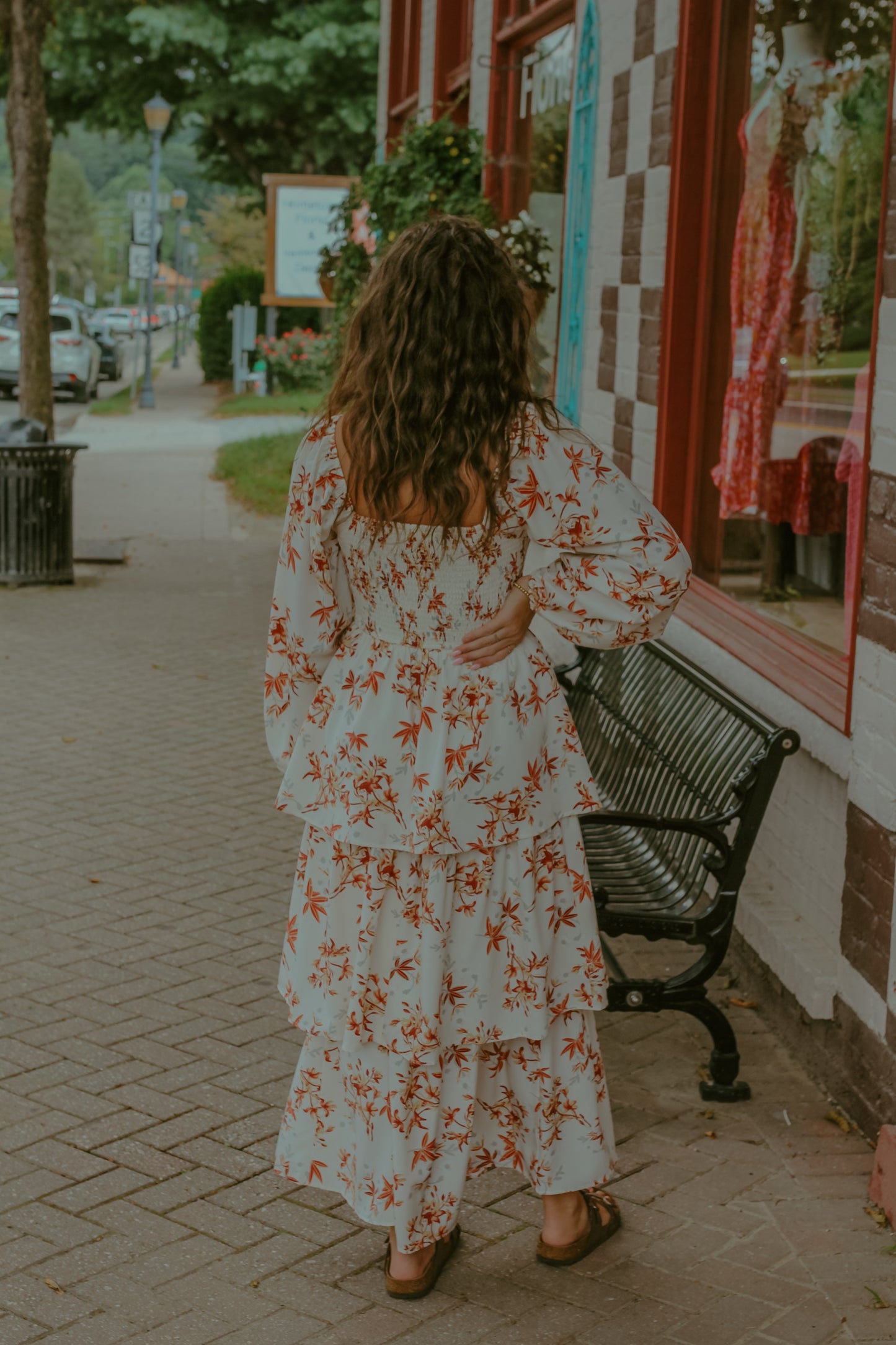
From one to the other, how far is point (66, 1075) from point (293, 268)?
19751 millimetres

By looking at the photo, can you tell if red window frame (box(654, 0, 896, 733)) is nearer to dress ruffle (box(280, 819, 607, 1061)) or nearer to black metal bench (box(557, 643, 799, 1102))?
black metal bench (box(557, 643, 799, 1102))

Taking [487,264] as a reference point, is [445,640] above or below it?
below

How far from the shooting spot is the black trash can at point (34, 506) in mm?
10477

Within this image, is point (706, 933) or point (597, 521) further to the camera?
point (706, 933)

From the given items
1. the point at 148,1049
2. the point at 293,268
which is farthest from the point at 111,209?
the point at 148,1049

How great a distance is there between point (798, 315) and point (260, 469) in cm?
1306

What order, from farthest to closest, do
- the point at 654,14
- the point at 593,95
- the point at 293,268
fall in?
the point at 293,268 → the point at 593,95 → the point at 654,14

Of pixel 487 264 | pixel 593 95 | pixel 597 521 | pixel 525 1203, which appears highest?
pixel 593 95

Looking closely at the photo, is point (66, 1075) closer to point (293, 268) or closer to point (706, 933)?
point (706, 933)

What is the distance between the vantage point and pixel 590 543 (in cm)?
314

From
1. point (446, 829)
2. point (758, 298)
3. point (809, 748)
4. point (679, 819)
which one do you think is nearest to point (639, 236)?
point (758, 298)

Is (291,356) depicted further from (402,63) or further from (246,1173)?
(246,1173)

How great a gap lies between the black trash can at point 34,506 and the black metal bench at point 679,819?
233 inches

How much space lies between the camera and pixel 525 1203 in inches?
143
